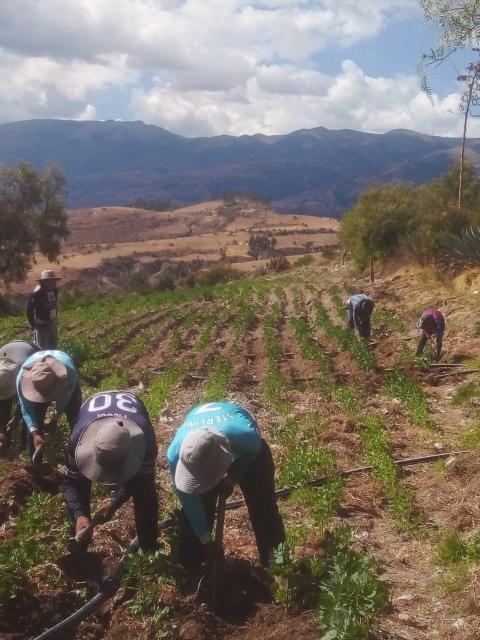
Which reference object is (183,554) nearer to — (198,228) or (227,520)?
(227,520)

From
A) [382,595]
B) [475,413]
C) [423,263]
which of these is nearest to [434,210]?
[423,263]

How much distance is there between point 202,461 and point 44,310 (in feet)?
21.0

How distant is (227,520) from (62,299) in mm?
30025

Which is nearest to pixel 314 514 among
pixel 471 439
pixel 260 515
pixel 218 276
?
pixel 260 515

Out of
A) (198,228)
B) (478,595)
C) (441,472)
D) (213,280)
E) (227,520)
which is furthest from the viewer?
(198,228)

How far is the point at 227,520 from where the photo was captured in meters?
5.80

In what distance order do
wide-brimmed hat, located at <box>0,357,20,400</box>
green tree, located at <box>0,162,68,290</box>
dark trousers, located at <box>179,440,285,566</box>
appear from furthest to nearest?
green tree, located at <box>0,162,68,290</box> → wide-brimmed hat, located at <box>0,357,20,400</box> → dark trousers, located at <box>179,440,285,566</box>

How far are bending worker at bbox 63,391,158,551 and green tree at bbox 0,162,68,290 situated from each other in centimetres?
3338

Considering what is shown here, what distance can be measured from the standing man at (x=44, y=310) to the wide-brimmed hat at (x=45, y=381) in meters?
3.95

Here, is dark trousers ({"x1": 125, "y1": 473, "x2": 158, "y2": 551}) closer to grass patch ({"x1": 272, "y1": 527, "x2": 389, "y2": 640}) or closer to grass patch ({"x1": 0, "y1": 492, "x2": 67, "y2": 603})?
grass patch ({"x1": 0, "y1": 492, "x2": 67, "y2": 603})

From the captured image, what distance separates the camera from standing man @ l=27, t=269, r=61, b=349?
31.1 ft

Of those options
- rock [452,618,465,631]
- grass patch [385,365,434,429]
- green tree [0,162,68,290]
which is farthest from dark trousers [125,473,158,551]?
green tree [0,162,68,290]

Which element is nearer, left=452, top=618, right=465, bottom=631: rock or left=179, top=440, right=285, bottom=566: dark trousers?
left=452, top=618, right=465, bottom=631: rock

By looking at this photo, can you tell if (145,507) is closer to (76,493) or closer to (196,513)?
(76,493)
